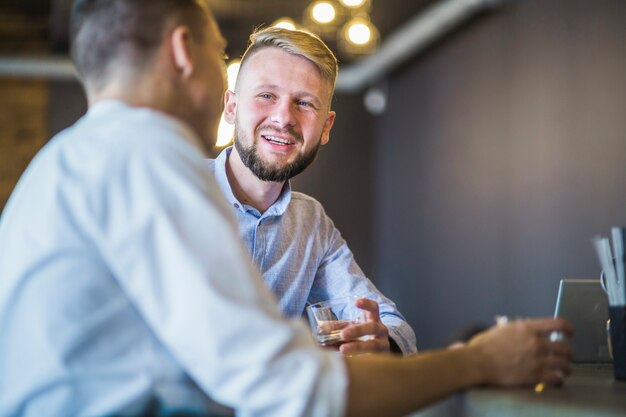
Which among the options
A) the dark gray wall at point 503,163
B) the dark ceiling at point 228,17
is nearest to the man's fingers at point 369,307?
the dark gray wall at point 503,163

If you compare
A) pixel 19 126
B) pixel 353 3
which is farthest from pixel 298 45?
pixel 19 126

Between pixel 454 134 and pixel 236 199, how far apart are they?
4.81 meters

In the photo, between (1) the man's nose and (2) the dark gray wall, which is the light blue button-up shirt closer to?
(1) the man's nose

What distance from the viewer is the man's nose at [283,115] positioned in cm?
229

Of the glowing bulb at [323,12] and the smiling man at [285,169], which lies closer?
the smiling man at [285,169]

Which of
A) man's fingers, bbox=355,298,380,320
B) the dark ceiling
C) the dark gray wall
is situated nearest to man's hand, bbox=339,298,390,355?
man's fingers, bbox=355,298,380,320

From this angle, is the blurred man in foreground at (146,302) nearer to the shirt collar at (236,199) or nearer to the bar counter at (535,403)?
the bar counter at (535,403)

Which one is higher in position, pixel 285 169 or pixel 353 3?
pixel 353 3

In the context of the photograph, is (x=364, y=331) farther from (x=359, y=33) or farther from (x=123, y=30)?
(x=359, y=33)

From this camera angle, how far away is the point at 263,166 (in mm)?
2275

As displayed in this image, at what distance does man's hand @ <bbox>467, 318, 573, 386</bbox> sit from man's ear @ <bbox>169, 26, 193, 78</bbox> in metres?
0.56

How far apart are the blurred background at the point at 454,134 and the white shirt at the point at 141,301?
8.75 feet

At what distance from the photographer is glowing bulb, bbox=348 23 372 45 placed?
5.66m

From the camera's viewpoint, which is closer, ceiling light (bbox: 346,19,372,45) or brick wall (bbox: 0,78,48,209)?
ceiling light (bbox: 346,19,372,45)
